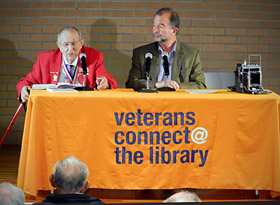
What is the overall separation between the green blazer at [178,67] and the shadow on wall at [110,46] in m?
1.03

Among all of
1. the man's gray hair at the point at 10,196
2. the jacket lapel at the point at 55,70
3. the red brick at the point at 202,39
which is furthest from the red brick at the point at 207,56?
the man's gray hair at the point at 10,196

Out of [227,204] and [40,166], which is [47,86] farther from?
[227,204]

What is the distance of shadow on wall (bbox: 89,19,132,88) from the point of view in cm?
616

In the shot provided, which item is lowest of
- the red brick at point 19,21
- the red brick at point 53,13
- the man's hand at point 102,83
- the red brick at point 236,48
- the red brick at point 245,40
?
the man's hand at point 102,83

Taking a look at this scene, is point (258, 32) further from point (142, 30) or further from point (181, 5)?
point (142, 30)

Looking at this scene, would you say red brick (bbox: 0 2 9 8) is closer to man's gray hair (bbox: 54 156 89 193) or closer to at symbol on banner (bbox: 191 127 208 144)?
at symbol on banner (bbox: 191 127 208 144)

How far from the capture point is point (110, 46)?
6176mm

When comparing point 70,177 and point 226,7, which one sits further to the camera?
point 226,7

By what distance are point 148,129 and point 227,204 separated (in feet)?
7.66

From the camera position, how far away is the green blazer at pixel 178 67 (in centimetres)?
507

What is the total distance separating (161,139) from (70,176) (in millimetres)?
1498

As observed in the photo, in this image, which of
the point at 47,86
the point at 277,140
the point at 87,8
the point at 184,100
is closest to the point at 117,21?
the point at 87,8

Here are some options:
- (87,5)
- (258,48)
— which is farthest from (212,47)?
(87,5)

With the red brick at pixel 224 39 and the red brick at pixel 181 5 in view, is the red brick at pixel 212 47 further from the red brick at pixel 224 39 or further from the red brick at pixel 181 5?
the red brick at pixel 181 5
